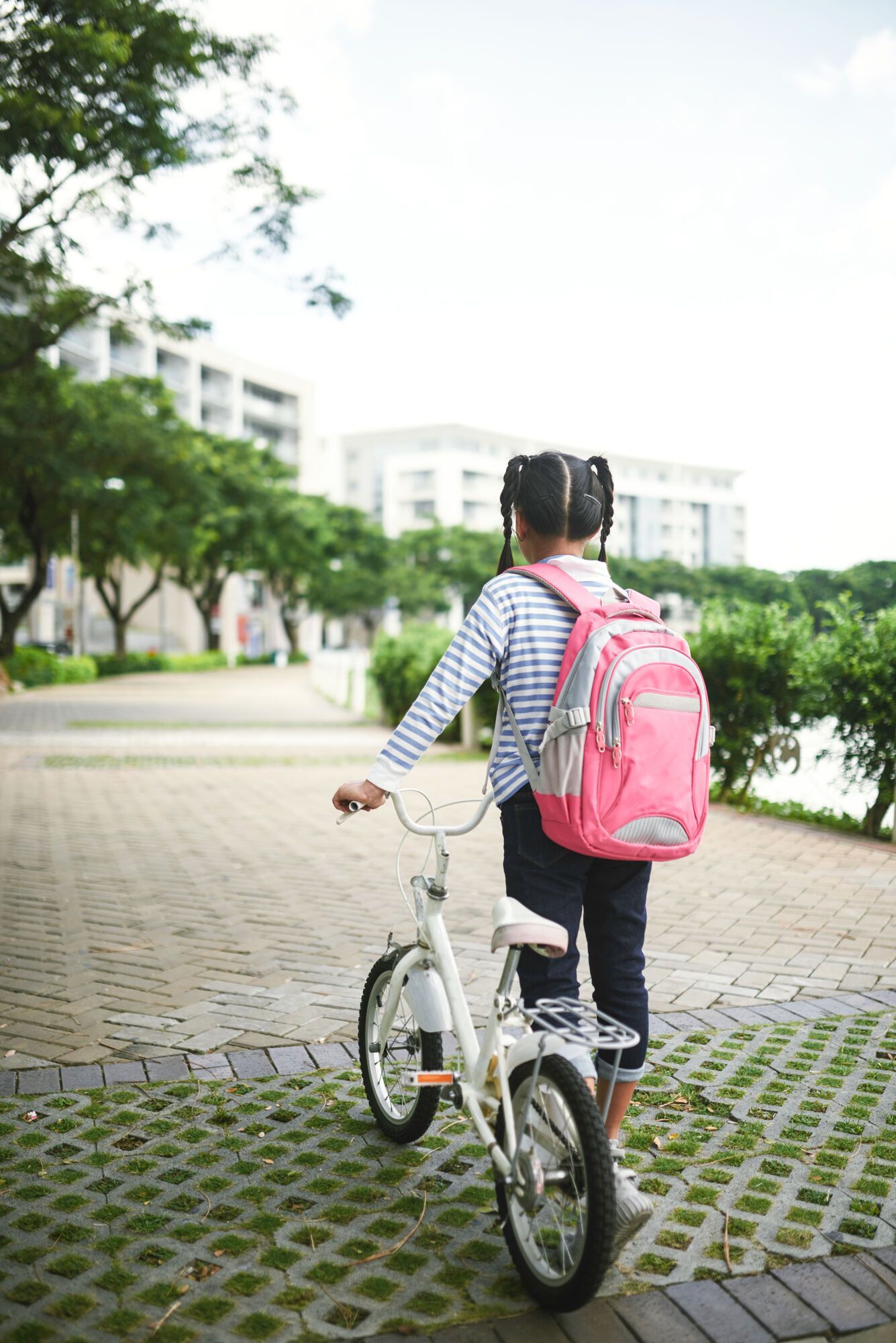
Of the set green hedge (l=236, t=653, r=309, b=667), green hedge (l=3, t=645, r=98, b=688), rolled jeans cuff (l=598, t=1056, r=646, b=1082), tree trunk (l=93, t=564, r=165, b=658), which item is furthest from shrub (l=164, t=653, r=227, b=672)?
rolled jeans cuff (l=598, t=1056, r=646, b=1082)

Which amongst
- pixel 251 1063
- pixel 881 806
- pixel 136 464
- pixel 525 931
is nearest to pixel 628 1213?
pixel 525 931

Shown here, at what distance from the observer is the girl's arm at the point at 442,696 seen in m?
2.55

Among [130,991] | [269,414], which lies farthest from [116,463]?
[269,414]

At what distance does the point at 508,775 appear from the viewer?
2.61 metres

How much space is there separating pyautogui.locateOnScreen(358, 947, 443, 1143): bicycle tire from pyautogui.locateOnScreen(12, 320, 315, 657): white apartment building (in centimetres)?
4990

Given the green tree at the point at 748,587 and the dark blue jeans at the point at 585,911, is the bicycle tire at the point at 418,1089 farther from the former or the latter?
the green tree at the point at 748,587

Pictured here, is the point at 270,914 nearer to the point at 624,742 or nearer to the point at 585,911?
the point at 585,911

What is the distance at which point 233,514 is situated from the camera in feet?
149

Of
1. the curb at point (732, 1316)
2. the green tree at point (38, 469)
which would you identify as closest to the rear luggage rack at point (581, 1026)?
the curb at point (732, 1316)

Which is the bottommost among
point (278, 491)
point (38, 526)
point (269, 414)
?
point (38, 526)

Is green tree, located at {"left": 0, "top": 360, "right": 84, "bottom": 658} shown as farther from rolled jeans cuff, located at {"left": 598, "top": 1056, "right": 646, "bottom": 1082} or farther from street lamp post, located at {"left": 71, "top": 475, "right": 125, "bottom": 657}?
rolled jeans cuff, located at {"left": 598, "top": 1056, "right": 646, "bottom": 1082}

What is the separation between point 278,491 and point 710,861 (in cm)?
4268

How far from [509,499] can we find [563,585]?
31 cm

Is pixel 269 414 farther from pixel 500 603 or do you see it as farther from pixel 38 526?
pixel 500 603
